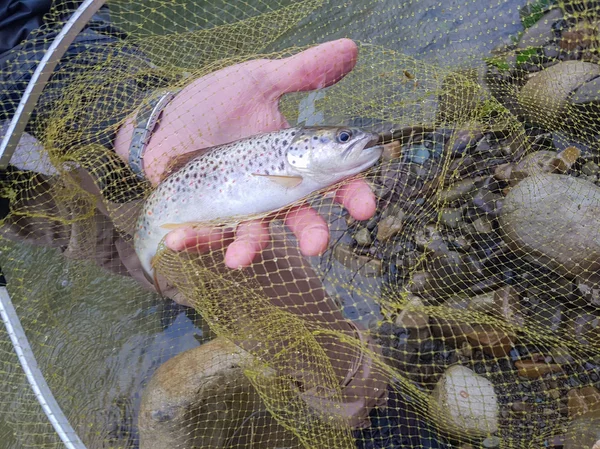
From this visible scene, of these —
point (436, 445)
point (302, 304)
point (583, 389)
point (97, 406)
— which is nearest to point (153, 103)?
point (302, 304)

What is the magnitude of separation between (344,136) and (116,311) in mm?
2791

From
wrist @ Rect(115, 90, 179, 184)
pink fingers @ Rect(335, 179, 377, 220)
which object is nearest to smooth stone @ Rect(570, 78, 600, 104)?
pink fingers @ Rect(335, 179, 377, 220)

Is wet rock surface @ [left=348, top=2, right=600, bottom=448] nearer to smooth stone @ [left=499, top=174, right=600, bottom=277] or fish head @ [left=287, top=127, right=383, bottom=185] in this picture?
smooth stone @ [left=499, top=174, right=600, bottom=277]

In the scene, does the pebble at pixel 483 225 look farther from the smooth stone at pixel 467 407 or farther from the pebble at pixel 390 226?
the smooth stone at pixel 467 407

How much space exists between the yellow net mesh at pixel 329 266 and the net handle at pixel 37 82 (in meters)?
0.34

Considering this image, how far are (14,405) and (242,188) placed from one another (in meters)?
2.78

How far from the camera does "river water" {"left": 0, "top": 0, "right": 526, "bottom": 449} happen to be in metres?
3.87

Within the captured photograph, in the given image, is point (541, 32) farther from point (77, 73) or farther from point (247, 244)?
point (77, 73)

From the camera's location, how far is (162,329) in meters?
4.38

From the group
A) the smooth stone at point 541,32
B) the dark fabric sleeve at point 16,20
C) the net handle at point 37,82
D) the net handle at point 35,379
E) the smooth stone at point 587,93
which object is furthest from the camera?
the smooth stone at point 541,32

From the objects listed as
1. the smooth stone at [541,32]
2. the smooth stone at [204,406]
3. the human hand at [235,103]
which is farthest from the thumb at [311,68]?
the smooth stone at [541,32]

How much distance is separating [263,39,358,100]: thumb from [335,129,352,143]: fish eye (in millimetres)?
520

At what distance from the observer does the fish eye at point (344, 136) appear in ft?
8.87

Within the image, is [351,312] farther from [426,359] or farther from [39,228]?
[39,228]
